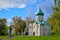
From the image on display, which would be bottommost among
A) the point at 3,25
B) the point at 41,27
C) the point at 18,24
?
the point at 41,27

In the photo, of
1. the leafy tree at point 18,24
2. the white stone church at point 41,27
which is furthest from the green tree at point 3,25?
the white stone church at point 41,27

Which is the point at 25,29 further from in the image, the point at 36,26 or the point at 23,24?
the point at 36,26

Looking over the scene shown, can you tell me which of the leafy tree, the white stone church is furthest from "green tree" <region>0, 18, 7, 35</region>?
the white stone church

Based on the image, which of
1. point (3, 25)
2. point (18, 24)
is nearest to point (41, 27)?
point (18, 24)

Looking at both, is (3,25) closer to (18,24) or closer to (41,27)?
(18,24)

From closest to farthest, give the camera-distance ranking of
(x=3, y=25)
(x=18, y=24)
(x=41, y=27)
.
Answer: (x=41, y=27), (x=18, y=24), (x=3, y=25)

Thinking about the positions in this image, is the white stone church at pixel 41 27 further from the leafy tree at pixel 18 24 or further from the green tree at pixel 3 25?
the green tree at pixel 3 25

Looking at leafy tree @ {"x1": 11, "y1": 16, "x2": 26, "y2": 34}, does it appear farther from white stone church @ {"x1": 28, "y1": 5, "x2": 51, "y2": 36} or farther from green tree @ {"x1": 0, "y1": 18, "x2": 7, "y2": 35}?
white stone church @ {"x1": 28, "y1": 5, "x2": 51, "y2": 36}

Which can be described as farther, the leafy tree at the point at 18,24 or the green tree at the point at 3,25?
the green tree at the point at 3,25

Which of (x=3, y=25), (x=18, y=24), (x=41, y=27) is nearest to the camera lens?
(x=41, y=27)

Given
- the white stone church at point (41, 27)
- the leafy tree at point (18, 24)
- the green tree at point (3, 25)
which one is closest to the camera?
the white stone church at point (41, 27)

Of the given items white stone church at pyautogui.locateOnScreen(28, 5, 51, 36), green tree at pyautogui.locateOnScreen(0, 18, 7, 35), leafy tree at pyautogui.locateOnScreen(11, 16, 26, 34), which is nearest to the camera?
white stone church at pyautogui.locateOnScreen(28, 5, 51, 36)

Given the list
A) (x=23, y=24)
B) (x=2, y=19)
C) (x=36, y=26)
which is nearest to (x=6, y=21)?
(x=2, y=19)

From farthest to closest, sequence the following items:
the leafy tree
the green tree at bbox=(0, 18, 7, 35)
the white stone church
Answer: the green tree at bbox=(0, 18, 7, 35), the leafy tree, the white stone church
